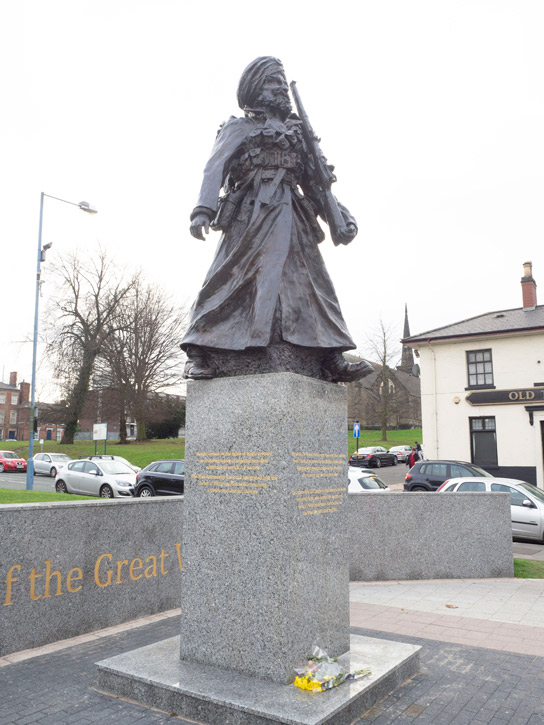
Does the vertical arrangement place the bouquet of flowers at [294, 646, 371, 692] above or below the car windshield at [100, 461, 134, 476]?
below

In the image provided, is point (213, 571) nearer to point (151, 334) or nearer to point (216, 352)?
point (216, 352)

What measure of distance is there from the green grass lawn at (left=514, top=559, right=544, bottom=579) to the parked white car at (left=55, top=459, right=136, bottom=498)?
12.2 metres

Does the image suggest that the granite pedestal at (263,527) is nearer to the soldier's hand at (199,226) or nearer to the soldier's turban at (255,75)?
the soldier's hand at (199,226)

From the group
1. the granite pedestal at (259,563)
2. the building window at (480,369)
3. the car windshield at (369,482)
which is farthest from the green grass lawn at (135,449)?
the granite pedestal at (259,563)

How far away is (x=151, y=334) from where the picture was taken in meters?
42.6

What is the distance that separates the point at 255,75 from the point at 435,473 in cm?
1599

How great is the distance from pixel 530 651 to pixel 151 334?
39.4 m

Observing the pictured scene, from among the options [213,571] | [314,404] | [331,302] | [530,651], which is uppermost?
[331,302]

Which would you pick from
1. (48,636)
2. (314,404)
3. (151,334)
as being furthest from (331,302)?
(151,334)

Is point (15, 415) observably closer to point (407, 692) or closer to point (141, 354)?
point (141, 354)

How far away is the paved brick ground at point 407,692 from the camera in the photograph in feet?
11.7

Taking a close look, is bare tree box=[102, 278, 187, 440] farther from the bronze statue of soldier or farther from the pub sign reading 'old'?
the bronze statue of soldier

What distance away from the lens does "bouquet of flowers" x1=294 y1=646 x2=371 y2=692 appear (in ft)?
11.8

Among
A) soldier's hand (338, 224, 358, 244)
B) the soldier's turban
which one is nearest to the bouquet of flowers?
soldier's hand (338, 224, 358, 244)
